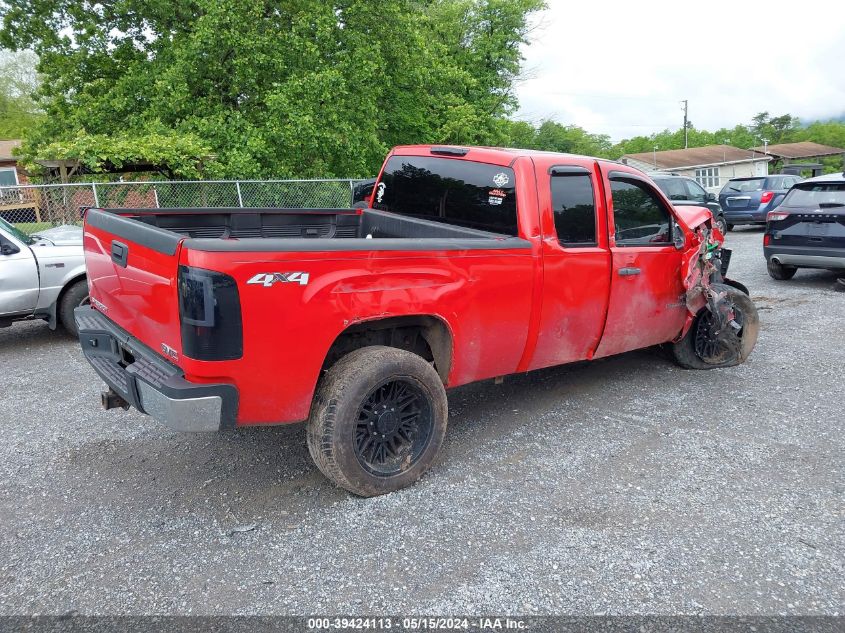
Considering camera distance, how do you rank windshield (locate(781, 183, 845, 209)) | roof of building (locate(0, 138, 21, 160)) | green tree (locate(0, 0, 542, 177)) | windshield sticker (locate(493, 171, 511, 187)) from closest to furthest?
windshield sticker (locate(493, 171, 511, 187)), windshield (locate(781, 183, 845, 209)), green tree (locate(0, 0, 542, 177)), roof of building (locate(0, 138, 21, 160))

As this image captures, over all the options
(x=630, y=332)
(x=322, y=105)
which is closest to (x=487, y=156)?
(x=630, y=332)

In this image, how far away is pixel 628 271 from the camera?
181 inches

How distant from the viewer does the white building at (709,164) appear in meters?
43.6

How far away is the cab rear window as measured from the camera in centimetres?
417

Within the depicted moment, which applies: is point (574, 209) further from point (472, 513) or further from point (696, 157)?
point (696, 157)

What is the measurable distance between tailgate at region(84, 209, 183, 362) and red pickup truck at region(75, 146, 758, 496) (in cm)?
2

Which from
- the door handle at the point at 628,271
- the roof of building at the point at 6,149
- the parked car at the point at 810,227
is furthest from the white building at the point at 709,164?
the door handle at the point at 628,271

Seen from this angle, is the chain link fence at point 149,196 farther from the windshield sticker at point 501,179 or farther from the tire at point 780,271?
the tire at point 780,271

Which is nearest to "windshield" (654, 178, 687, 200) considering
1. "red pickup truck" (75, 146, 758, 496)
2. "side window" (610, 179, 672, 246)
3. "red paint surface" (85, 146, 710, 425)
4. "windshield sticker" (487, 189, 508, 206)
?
"red pickup truck" (75, 146, 758, 496)

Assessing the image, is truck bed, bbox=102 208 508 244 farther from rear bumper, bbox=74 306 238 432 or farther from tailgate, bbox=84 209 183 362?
rear bumper, bbox=74 306 238 432

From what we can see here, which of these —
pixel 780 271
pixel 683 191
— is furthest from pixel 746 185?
pixel 780 271

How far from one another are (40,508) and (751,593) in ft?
11.8

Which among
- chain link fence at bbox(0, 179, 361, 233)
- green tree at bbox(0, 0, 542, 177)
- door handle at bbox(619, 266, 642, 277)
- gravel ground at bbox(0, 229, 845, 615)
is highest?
green tree at bbox(0, 0, 542, 177)

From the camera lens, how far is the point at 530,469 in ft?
12.8
